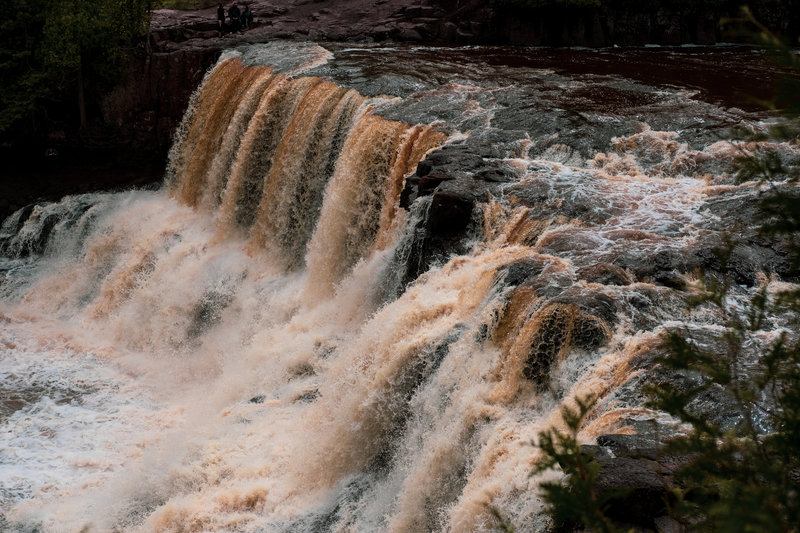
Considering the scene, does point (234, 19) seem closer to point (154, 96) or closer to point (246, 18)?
point (246, 18)

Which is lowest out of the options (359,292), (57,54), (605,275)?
(359,292)

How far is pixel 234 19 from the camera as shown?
22484 millimetres

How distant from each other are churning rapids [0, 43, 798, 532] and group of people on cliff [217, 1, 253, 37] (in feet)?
13.8

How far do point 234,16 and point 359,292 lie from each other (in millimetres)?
13295

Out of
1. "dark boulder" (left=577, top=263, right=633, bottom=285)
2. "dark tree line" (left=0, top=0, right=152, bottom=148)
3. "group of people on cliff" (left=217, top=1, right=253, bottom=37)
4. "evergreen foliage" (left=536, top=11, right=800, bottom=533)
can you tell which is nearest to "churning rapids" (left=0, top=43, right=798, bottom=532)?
"dark boulder" (left=577, top=263, right=633, bottom=285)

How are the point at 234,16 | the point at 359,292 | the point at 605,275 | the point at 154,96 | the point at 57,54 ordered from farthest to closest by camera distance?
the point at 234,16 < the point at 154,96 < the point at 57,54 < the point at 359,292 < the point at 605,275

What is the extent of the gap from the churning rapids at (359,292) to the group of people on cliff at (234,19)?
4.21 m

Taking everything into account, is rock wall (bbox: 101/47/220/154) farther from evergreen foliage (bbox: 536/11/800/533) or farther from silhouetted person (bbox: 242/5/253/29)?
evergreen foliage (bbox: 536/11/800/533)

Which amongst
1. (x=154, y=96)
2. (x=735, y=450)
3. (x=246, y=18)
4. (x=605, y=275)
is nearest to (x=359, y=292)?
(x=605, y=275)

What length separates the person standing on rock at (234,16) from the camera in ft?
73.2

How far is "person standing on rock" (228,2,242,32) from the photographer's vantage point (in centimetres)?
2233

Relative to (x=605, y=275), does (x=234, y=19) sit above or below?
above

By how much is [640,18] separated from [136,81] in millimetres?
13264

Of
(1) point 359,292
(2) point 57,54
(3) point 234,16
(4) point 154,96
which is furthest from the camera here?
(3) point 234,16
